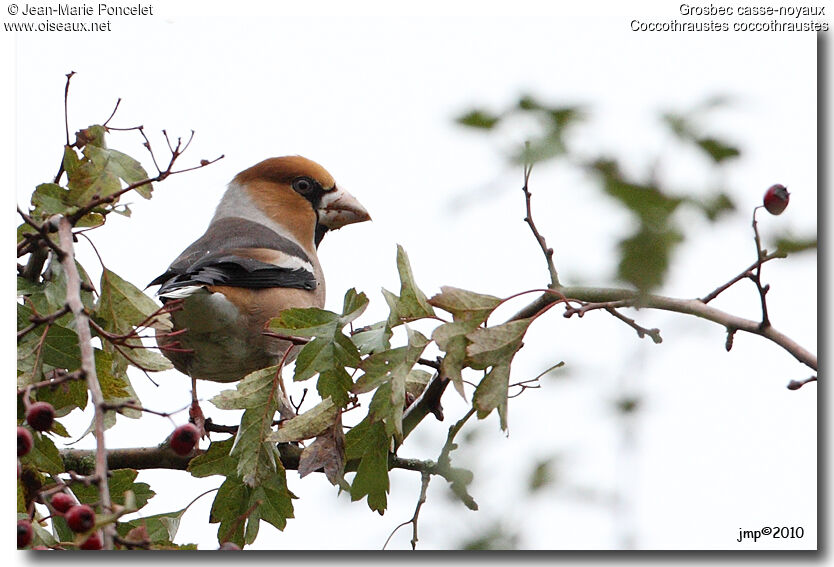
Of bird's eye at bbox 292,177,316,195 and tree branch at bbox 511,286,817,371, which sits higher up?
bird's eye at bbox 292,177,316,195

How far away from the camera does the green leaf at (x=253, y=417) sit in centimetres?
224

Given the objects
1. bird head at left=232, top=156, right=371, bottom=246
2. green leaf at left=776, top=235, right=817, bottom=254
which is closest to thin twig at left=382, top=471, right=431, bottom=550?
green leaf at left=776, top=235, right=817, bottom=254

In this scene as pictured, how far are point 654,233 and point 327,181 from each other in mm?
3280

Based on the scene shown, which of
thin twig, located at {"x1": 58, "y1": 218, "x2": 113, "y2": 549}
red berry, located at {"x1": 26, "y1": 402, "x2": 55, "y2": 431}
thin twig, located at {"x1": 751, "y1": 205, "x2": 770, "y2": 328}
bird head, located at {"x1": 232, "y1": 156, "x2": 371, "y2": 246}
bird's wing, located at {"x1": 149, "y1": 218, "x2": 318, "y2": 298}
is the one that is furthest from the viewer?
bird head, located at {"x1": 232, "y1": 156, "x2": 371, "y2": 246}

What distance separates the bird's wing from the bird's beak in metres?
0.30

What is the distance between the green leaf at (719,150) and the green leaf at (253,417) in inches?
58.4

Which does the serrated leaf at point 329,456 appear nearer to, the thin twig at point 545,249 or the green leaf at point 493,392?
the green leaf at point 493,392

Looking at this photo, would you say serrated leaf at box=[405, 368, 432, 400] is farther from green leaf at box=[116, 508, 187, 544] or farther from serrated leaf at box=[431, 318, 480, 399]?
green leaf at box=[116, 508, 187, 544]

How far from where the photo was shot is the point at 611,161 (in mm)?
971

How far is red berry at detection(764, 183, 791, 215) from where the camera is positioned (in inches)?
73.3

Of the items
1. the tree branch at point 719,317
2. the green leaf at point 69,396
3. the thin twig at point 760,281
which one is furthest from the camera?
the green leaf at point 69,396

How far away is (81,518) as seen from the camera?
1.47m

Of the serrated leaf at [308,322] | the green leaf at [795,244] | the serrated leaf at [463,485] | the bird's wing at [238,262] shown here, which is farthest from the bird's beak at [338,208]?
the green leaf at [795,244]

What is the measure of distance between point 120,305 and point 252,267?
0.94 metres
